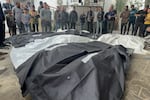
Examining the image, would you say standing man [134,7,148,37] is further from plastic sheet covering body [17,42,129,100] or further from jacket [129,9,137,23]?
plastic sheet covering body [17,42,129,100]

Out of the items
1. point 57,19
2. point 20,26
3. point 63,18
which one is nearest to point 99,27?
point 63,18

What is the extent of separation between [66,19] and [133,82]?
4.65 metres

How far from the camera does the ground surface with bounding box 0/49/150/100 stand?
161cm

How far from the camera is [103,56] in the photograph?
163 centimetres

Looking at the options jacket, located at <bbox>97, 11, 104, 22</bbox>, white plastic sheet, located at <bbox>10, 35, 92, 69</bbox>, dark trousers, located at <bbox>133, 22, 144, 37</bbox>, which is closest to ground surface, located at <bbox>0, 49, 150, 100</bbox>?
white plastic sheet, located at <bbox>10, 35, 92, 69</bbox>

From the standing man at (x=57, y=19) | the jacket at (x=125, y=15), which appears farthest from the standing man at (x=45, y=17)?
the jacket at (x=125, y=15)

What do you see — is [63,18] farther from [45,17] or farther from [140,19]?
[140,19]

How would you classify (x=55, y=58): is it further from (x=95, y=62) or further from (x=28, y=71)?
(x=95, y=62)

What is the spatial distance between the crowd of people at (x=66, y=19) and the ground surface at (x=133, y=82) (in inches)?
123

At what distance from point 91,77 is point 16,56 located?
1324 mm

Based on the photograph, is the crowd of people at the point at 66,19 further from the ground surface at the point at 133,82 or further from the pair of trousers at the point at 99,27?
the ground surface at the point at 133,82

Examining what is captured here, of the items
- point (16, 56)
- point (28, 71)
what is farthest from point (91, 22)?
point (28, 71)

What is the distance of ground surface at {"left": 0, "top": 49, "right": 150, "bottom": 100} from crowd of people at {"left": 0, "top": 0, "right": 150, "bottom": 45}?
3.12 metres

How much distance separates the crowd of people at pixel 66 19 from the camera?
5.15 metres
